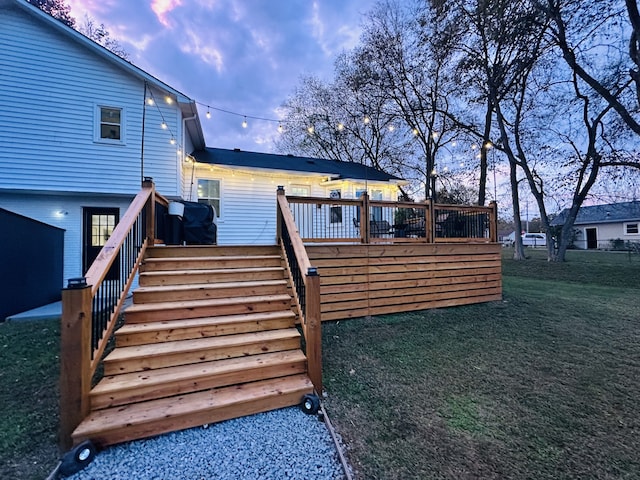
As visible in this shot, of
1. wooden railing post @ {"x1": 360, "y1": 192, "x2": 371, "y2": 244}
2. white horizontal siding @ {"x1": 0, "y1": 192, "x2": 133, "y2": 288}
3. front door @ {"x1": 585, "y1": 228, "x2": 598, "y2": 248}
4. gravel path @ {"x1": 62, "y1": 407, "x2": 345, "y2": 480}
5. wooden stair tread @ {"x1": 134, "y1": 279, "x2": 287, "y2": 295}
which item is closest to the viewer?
gravel path @ {"x1": 62, "y1": 407, "x2": 345, "y2": 480}

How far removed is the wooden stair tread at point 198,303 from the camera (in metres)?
3.00

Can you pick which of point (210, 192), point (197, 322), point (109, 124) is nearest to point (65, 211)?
point (109, 124)

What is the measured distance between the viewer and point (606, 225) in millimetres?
26469

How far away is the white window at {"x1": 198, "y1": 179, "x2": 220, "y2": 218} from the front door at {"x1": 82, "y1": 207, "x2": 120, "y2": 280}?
7.18 ft

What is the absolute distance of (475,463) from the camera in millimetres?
2004

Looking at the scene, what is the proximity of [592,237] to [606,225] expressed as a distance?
61.8 inches

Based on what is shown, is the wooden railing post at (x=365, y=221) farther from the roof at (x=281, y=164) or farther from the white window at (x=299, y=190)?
the white window at (x=299, y=190)

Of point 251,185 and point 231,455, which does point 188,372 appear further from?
point 251,185

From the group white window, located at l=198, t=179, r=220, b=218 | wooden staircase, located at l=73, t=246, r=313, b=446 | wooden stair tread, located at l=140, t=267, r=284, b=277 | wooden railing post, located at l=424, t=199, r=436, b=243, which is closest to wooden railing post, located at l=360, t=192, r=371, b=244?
wooden railing post, located at l=424, t=199, r=436, b=243

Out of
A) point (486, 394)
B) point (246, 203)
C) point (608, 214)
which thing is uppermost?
point (608, 214)

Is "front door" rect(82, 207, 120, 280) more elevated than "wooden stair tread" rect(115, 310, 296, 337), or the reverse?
→ "front door" rect(82, 207, 120, 280)

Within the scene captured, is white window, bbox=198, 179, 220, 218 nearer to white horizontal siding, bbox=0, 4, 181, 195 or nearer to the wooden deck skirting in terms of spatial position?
white horizontal siding, bbox=0, 4, 181, 195

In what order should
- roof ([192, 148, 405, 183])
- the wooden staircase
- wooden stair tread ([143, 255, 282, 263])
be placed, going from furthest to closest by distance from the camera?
roof ([192, 148, 405, 183]) < wooden stair tread ([143, 255, 282, 263]) < the wooden staircase

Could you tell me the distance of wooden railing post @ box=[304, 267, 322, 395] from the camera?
8.98 feet
